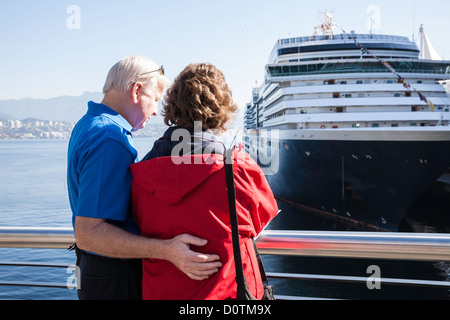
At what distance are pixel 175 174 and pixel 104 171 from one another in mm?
313

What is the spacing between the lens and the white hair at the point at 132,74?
1716 millimetres

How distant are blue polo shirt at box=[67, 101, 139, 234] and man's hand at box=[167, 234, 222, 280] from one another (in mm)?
276

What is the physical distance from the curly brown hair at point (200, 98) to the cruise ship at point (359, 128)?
1476cm

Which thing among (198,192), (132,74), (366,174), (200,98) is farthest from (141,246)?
(366,174)

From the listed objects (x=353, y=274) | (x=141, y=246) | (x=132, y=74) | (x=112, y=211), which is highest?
(x=132, y=74)

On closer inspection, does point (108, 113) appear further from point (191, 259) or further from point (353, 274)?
point (353, 274)

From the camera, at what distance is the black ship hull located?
49.5 ft

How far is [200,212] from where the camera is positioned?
54.4 inches

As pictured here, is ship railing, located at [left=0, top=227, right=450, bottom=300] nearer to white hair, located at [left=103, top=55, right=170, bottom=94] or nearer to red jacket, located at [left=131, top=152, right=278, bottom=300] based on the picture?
red jacket, located at [left=131, top=152, right=278, bottom=300]

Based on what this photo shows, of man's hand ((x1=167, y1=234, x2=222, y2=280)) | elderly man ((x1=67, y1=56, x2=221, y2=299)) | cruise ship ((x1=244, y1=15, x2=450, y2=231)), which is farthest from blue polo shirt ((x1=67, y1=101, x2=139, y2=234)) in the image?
cruise ship ((x1=244, y1=15, x2=450, y2=231))

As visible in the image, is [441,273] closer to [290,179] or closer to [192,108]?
[290,179]

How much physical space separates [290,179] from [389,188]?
227 inches

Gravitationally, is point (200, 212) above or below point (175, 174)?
below
